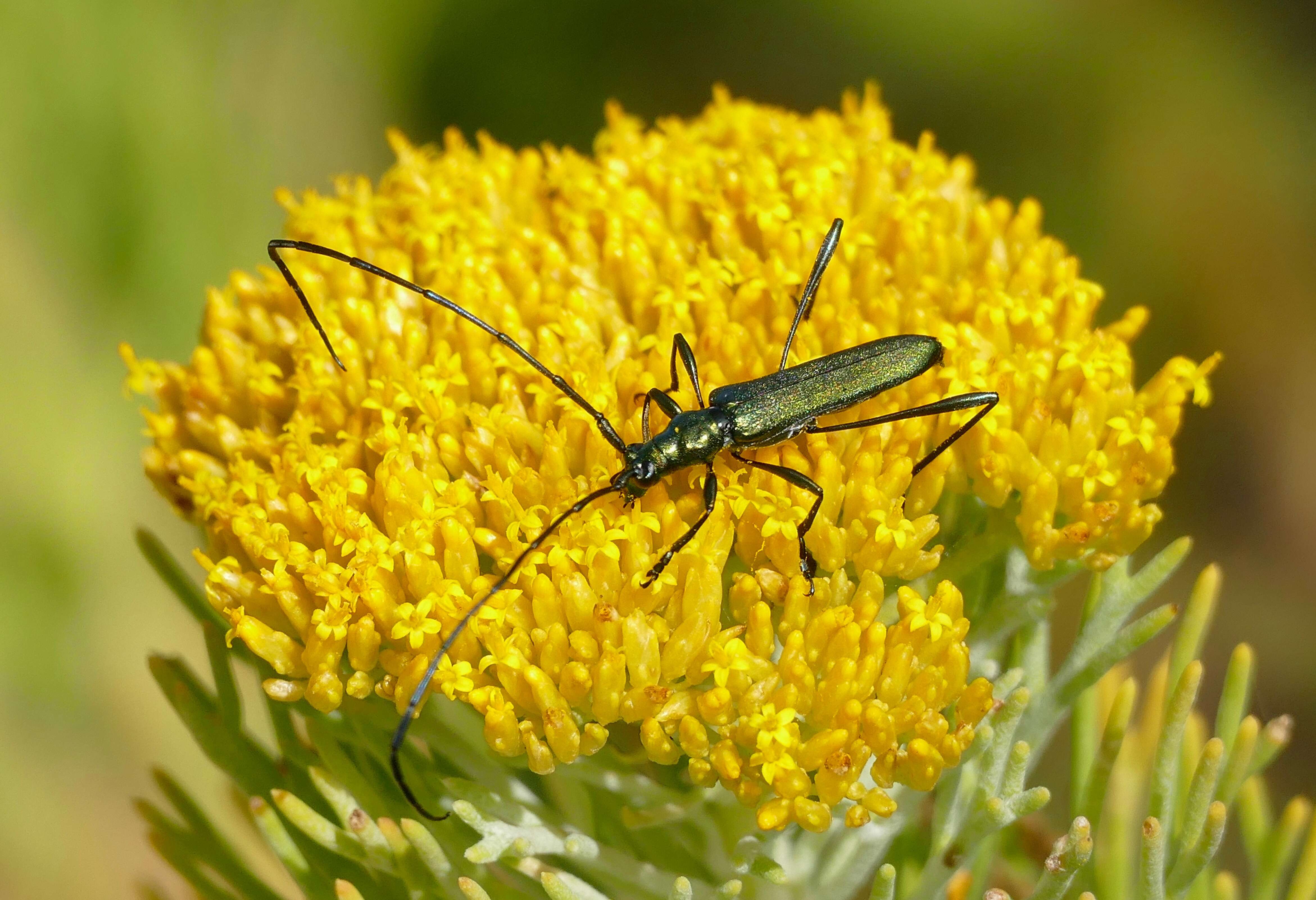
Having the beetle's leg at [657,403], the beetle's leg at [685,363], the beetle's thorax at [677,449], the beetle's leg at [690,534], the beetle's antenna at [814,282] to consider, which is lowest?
the beetle's leg at [690,534]

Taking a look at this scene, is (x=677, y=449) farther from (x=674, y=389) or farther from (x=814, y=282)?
(x=814, y=282)

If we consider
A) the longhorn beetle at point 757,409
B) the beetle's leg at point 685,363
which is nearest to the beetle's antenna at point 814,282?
the longhorn beetle at point 757,409

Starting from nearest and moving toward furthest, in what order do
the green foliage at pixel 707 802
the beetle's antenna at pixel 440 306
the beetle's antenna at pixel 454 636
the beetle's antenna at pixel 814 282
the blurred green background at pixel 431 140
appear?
1. the beetle's antenna at pixel 454 636
2. the green foliage at pixel 707 802
3. the beetle's antenna at pixel 440 306
4. the beetle's antenna at pixel 814 282
5. the blurred green background at pixel 431 140

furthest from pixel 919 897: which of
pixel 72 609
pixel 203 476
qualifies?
pixel 72 609

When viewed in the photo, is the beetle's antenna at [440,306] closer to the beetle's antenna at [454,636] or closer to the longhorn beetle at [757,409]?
the longhorn beetle at [757,409]

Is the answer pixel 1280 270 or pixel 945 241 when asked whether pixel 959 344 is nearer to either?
pixel 945 241

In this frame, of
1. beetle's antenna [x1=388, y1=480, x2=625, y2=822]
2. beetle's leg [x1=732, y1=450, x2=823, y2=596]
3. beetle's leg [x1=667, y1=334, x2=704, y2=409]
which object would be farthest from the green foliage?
beetle's leg [x1=667, y1=334, x2=704, y2=409]

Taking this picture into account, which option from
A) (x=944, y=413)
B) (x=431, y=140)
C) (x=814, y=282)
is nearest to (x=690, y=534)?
(x=944, y=413)

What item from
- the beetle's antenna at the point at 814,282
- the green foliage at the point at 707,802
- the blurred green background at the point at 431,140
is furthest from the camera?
the blurred green background at the point at 431,140
